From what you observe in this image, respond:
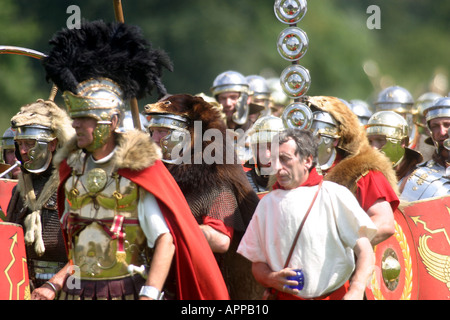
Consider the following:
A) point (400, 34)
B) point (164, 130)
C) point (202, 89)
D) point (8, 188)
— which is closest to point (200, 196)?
point (164, 130)

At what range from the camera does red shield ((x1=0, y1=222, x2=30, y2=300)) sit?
6.14m

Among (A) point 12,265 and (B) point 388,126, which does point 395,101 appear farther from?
(A) point 12,265

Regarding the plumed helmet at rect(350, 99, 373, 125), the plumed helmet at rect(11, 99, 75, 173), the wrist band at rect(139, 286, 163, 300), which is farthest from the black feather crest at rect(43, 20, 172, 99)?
the plumed helmet at rect(350, 99, 373, 125)

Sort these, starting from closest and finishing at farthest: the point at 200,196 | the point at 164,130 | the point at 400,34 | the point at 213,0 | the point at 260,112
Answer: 1. the point at 200,196
2. the point at 164,130
3. the point at 260,112
4. the point at 213,0
5. the point at 400,34

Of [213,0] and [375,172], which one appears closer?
[375,172]

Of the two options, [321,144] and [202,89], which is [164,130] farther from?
[202,89]

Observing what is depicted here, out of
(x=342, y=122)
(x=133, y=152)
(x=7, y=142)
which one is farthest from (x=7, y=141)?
(x=133, y=152)

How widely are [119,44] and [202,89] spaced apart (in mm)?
19144

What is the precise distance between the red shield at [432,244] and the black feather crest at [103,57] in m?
2.34

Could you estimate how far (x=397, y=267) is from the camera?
6824mm

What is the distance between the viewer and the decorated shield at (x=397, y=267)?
6660 millimetres

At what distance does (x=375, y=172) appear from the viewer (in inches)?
259

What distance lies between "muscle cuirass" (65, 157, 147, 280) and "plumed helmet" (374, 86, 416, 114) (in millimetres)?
7067
